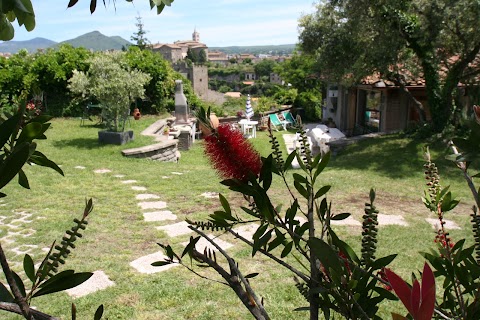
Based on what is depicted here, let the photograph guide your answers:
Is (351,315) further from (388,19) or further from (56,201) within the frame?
(388,19)

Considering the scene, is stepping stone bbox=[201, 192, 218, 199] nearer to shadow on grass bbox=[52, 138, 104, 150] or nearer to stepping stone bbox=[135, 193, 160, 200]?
stepping stone bbox=[135, 193, 160, 200]

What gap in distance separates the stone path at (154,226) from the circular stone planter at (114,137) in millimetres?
3786

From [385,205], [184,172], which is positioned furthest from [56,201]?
[385,205]

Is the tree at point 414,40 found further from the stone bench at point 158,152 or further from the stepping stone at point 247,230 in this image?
the stepping stone at point 247,230

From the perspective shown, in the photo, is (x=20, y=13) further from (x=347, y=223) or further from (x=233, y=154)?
(x=347, y=223)

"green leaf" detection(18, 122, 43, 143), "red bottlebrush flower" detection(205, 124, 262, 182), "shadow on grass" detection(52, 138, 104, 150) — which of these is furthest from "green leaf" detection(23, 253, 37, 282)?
"shadow on grass" detection(52, 138, 104, 150)

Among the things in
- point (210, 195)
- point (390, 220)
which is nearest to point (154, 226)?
point (210, 195)

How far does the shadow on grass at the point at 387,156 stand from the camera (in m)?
8.72

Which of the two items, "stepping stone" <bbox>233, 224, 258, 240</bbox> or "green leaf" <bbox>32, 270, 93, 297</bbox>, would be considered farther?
"stepping stone" <bbox>233, 224, 258, 240</bbox>

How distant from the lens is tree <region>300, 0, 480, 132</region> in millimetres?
8602

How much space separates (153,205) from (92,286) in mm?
2502

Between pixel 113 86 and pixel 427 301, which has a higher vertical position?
pixel 113 86

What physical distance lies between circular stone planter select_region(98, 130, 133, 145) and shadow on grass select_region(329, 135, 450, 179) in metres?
5.24

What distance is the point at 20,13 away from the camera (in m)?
0.76
